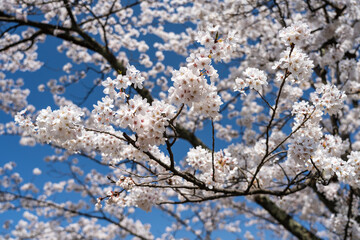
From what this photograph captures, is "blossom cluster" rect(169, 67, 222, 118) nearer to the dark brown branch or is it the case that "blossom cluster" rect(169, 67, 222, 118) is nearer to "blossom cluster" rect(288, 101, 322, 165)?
"blossom cluster" rect(288, 101, 322, 165)

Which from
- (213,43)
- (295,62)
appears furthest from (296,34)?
(213,43)

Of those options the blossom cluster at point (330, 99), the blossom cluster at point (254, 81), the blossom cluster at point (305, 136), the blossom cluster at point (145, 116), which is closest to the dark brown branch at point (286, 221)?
the blossom cluster at point (305, 136)

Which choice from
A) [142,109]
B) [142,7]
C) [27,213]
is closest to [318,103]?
[142,109]

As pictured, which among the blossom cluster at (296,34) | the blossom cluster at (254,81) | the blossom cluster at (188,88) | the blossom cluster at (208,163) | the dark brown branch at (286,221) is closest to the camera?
the blossom cluster at (188,88)

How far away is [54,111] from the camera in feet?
6.54

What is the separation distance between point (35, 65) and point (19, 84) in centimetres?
163

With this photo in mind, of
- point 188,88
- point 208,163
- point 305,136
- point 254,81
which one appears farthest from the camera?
point 208,163

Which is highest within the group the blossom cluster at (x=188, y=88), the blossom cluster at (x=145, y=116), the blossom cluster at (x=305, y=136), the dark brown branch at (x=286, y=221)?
the dark brown branch at (x=286, y=221)

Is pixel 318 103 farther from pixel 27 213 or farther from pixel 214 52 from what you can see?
pixel 27 213

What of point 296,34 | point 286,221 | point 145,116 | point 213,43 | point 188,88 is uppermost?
point 286,221

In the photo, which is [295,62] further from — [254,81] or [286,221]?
[286,221]

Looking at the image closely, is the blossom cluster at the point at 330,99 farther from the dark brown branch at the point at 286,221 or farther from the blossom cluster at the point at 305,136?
the dark brown branch at the point at 286,221

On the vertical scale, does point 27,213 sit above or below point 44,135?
above

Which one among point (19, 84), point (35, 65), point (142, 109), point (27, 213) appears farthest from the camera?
point (27, 213)
